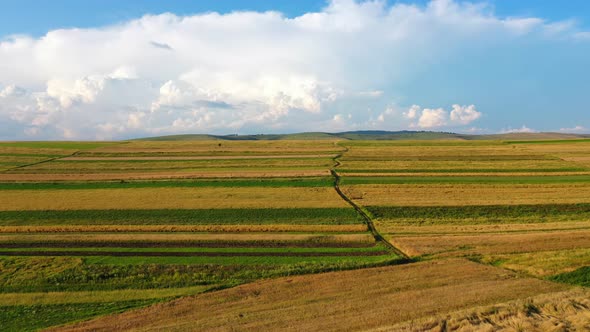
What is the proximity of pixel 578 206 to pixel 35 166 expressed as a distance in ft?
289

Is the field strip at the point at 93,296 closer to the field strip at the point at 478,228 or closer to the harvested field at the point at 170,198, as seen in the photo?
the field strip at the point at 478,228

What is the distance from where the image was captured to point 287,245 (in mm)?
37844

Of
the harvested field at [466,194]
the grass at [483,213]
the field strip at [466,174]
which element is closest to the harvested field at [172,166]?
the field strip at [466,174]

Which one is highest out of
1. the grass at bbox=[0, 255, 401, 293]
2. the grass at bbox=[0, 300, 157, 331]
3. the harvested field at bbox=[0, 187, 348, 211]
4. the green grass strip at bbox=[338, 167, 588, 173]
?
the green grass strip at bbox=[338, 167, 588, 173]

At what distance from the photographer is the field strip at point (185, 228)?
42.8 m

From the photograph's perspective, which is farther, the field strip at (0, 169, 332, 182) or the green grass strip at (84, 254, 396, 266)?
the field strip at (0, 169, 332, 182)

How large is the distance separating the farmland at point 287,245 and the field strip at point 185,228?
0.63 ft

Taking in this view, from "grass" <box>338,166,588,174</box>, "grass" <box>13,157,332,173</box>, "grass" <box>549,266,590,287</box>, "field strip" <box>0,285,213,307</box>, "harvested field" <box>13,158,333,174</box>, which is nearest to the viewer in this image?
"field strip" <box>0,285,213,307</box>

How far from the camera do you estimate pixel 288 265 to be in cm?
3200

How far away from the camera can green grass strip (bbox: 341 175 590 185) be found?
64.5 metres

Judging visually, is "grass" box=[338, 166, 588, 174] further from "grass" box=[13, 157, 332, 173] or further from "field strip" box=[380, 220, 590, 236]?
"field strip" box=[380, 220, 590, 236]

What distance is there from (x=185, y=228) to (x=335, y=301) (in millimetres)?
22395

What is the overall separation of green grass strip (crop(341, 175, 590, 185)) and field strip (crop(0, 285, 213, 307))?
41.2m

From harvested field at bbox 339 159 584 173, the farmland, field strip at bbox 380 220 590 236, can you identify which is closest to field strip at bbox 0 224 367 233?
the farmland
